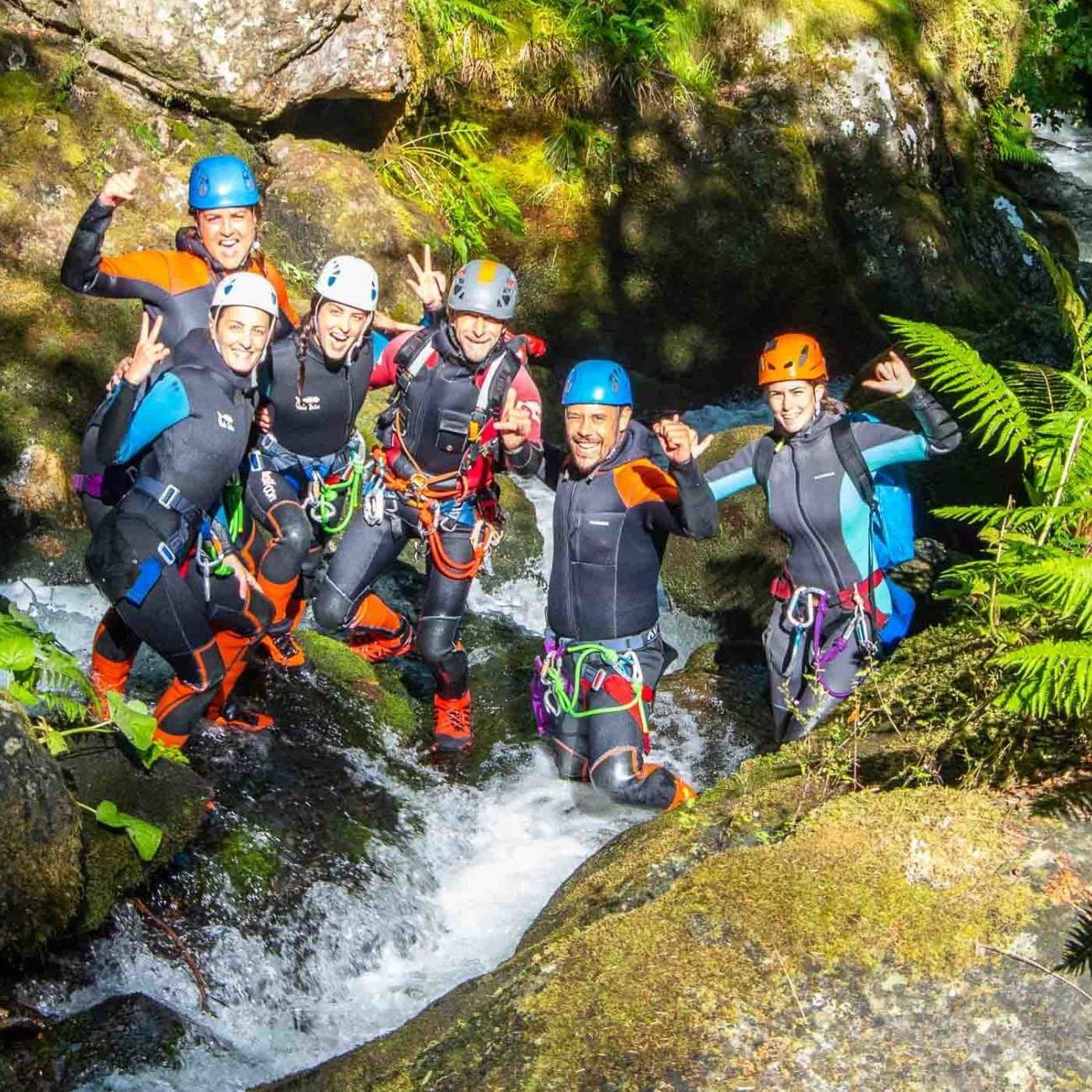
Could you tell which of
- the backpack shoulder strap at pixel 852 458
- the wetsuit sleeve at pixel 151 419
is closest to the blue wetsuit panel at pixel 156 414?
the wetsuit sleeve at pixel 151 419

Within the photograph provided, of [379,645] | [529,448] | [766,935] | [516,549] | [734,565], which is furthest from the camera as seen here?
[516,549]

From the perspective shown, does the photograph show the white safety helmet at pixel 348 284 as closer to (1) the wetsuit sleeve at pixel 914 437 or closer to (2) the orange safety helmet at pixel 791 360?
(2) the orange safety helmet at pixel 791 360

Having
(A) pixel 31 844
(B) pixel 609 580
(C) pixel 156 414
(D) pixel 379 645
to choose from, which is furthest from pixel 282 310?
(A) pixel 31 844

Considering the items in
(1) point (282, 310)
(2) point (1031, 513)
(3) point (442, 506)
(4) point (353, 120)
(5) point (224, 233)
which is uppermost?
(4) point (353, 120)

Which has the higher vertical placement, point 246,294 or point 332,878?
point 246,294

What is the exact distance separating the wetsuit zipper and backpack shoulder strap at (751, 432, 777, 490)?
148 millimetres

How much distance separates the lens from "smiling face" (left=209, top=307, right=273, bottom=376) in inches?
231

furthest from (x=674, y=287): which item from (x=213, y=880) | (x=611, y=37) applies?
(x=213, y=880)

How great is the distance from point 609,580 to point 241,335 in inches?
84.4

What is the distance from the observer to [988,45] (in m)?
16.2

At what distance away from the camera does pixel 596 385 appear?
6320mm

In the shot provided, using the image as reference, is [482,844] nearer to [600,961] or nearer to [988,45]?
[600,961]

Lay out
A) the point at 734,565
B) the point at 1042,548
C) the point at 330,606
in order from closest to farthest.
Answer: the point at 1042,548 < the point at 330,606 < the point at 734,565

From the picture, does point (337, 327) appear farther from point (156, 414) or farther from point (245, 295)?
point (156, 414)
